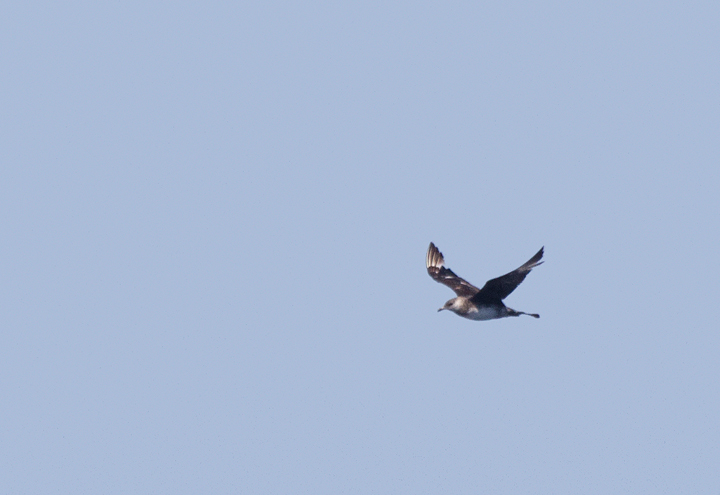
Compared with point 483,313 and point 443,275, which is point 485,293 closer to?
point 483,313

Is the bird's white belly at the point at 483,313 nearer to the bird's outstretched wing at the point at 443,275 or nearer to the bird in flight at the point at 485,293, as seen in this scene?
the bird in flight at the point at 485,293

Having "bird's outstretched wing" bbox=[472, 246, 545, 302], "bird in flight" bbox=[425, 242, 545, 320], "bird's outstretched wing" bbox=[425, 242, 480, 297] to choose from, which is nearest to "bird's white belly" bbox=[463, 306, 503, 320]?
"bird in flight" bbox=[425, 242, 545, 320]

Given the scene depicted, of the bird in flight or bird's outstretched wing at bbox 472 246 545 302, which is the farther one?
the bird in flight

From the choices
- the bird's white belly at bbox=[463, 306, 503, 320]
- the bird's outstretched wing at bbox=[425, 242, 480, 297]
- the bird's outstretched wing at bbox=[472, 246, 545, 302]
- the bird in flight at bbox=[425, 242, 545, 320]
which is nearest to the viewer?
the bird's outstretched wing at bbox=[472, 246, 545, 302]

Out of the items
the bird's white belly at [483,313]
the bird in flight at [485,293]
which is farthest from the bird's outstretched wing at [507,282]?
the bird's white belly at [483,313]

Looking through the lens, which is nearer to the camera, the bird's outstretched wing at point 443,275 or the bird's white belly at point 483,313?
the bird's white belly at point 483,313

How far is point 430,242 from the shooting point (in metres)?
26.8

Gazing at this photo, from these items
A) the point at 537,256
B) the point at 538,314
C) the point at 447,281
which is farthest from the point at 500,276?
the point at 447,281

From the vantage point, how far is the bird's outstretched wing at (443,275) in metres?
24.5

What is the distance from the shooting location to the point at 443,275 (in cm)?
2589

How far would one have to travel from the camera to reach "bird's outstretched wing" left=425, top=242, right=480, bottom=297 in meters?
24.5

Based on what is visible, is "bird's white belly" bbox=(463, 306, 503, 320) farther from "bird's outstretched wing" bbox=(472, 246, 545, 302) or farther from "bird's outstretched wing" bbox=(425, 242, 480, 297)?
"bird's outstretched wing" bbox=(425, 242, 480, 297)

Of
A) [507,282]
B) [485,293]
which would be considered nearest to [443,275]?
[485,293]

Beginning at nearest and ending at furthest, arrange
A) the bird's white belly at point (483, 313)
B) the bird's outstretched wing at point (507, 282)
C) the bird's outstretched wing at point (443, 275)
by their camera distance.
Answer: the bird's outstretched wing at point (507, 282) → the bird's white belly at point (483, 313) → the bird's outstretched wing at point (443, 275)
